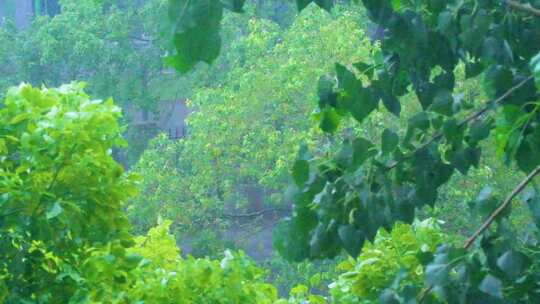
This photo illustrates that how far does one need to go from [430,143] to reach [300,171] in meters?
0.30

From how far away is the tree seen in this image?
5.82 feet

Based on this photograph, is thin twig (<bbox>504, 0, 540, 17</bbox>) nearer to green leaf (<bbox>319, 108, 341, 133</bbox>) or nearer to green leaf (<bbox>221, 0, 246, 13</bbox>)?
green leaf (<bbox>319, 108, 341, 133</bbox>)

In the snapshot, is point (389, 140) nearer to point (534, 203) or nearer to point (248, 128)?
point (534, 203)

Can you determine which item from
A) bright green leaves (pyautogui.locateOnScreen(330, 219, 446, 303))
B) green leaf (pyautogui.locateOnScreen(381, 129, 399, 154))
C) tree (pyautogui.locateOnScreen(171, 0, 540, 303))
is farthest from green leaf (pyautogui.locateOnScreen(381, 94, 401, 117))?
bright green leaves (pyautogui.locateOnScreen(330, 219, 446, 303))

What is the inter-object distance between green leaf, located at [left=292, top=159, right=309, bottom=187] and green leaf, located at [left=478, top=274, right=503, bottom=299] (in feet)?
1.33

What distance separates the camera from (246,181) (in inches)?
460

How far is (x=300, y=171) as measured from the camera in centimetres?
189

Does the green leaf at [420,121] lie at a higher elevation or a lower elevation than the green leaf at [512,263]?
higher

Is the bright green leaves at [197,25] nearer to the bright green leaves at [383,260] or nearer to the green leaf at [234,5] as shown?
the green leaf at [234,5]

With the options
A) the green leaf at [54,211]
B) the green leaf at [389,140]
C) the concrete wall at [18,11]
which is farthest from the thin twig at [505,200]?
the concrete wall at [18,11]

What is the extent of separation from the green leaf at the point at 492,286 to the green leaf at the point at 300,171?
41 centimetres

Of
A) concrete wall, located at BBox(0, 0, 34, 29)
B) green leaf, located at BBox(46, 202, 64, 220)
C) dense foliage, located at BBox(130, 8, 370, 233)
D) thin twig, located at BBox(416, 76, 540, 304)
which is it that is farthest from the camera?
concrete wall, located at BBox(0, 0, 34, 29)

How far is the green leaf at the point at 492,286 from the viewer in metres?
1.64

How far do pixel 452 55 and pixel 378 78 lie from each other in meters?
0.16
